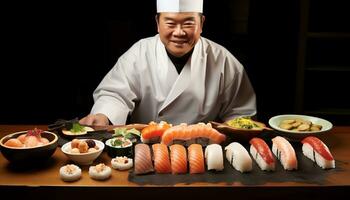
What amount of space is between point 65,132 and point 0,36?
2.99 metres

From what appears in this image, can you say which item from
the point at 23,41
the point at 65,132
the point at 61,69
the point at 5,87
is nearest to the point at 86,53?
the point at 61,69

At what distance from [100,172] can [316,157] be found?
3.76 ft

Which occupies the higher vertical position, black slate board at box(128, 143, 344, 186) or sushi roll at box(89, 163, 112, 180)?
sushi roll at box(89, 163, 112, 180)

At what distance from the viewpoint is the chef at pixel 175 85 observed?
3428mm

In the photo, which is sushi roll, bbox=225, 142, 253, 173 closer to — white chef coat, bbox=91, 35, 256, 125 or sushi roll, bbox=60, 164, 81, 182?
sushi roll, bbox=60, 164, 81, 182

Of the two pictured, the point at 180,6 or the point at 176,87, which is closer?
the point at 180,6

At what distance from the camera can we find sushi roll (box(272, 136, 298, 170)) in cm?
221

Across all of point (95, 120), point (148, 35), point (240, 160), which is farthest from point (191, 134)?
point (148, 35)

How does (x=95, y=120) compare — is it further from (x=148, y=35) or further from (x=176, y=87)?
(x=148, y=35)

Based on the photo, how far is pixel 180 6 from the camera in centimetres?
316

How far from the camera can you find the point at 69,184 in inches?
79.0

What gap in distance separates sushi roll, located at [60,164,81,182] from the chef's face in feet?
4.89

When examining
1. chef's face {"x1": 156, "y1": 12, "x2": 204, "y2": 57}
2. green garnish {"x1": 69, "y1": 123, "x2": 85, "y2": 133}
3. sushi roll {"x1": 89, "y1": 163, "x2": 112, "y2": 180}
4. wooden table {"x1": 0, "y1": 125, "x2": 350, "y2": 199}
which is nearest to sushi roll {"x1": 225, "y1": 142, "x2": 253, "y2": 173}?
wooden table {"x1": 0, "y1": 125, "x2": 350, "y2": 199}
